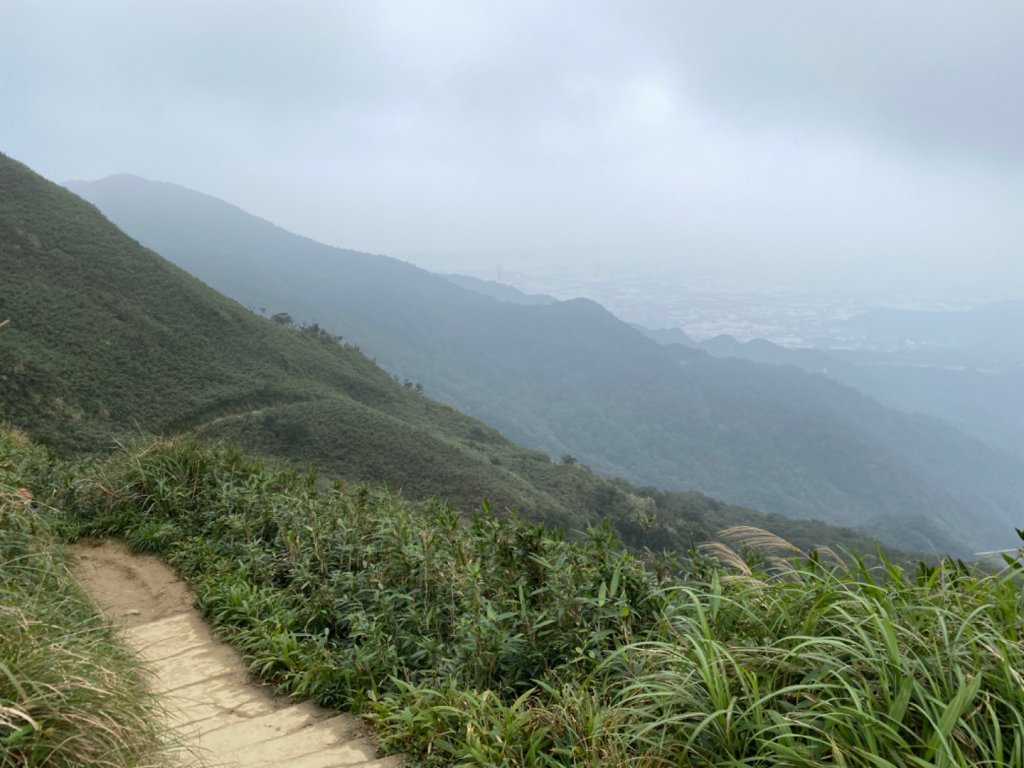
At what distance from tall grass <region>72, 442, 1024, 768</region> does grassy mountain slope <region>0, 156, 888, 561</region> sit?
1055 inches

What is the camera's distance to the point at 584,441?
14162cm

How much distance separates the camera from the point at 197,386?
42.8 metres

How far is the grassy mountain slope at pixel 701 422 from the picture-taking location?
406 feet

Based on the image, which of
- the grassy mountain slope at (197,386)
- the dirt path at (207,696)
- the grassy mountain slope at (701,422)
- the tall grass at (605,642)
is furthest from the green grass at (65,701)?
the grassy mountain slope at (701,422)

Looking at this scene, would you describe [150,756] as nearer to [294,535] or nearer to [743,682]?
[743,682]

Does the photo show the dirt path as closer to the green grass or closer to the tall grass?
the tall grass

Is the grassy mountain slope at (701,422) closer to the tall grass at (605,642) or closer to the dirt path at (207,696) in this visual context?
the tall grass at (605,642)

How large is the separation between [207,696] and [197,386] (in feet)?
142

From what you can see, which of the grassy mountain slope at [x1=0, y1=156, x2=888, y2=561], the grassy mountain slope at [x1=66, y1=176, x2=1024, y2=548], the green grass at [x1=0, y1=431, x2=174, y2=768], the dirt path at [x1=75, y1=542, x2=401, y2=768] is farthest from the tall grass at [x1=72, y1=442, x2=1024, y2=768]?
the grassy mountain slope at [x1=66, y1=176, x2=1024, y2=548]

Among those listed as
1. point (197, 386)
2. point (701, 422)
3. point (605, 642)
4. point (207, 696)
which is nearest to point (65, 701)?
point (207, 696)

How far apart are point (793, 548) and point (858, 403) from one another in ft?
652

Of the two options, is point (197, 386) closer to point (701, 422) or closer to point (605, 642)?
point (605, 642)

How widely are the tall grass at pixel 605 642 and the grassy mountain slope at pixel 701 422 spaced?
300ft

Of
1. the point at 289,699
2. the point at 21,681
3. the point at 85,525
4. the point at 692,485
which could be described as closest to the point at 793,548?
the point at 289,699
